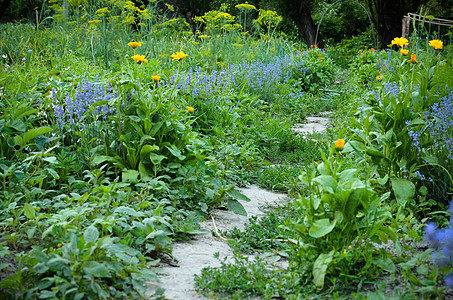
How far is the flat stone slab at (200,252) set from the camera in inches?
78.1

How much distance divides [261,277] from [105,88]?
2056mm

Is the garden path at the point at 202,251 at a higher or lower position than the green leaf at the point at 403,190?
lower

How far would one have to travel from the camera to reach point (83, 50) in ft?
20.0

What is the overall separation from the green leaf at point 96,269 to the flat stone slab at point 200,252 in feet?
0.91

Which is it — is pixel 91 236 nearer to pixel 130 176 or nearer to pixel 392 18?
pixel 130 176

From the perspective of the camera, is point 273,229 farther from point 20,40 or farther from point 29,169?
point 20,40

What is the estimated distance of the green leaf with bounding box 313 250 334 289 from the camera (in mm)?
1928

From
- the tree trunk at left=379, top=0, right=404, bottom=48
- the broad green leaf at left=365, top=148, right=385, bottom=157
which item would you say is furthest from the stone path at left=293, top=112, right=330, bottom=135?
the tree trunk at left=379, top=0, right=404, bottom=48

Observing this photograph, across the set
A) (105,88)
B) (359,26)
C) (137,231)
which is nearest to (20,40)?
(105,88)

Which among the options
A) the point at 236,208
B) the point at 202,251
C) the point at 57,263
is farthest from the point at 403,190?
the point at 57,263

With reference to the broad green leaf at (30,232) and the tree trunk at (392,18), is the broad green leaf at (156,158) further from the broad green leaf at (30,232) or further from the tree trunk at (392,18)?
the tree trunk at (392,18)

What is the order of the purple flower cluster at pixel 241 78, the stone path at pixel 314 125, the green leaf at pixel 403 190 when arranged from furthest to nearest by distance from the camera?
the stone path at pixel 314 125 → the purple flower cluster at pixel 241 78 → the green leaf at pixel 403 190

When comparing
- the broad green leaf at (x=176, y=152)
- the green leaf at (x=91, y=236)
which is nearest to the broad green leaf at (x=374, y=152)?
the broad green leaf at (x=176, y=152)

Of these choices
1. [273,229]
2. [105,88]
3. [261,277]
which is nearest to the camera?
[261,277]
